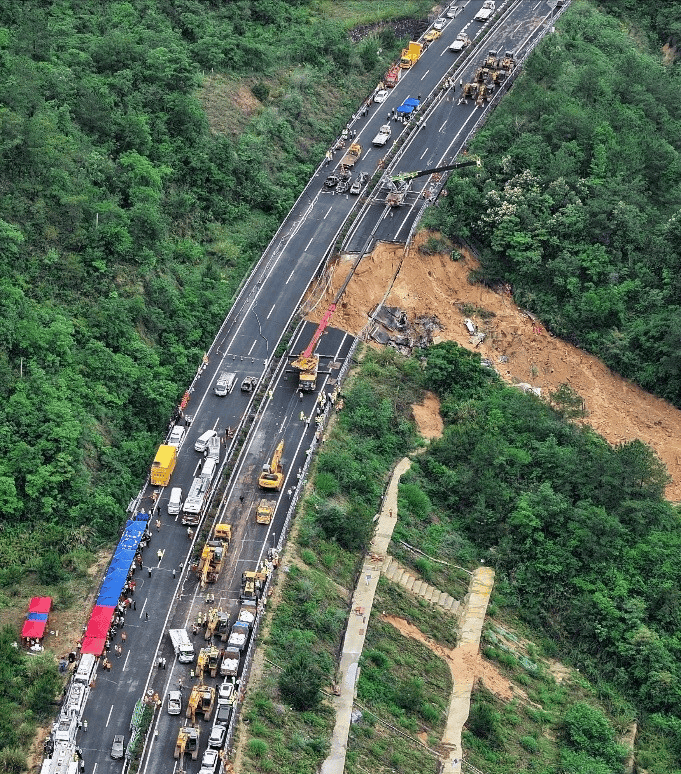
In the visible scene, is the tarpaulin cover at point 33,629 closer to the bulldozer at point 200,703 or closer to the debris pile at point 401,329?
the bulldozer at point 200,703

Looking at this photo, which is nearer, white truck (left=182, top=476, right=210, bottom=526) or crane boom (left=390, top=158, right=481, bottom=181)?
white truck (left=182, top=476, right=210, bottom=526)

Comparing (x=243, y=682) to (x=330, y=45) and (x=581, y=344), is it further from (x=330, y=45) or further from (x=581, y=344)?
(x=330, y=45)

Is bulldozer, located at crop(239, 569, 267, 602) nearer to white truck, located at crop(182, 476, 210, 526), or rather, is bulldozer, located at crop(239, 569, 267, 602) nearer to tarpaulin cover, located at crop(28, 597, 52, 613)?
white truck, located at crop(182, 476, 210, 526)

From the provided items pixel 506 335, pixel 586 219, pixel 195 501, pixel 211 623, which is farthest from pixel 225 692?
pixel 586 219

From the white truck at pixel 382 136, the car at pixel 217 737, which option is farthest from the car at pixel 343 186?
the car at pixel 217 737

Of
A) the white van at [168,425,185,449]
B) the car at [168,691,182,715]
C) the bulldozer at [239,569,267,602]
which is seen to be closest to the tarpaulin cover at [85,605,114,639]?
the car at [168,691,182,715]

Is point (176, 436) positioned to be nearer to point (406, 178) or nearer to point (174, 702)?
point (174, 702)
